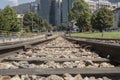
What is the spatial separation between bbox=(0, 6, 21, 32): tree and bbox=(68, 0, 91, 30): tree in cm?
2655

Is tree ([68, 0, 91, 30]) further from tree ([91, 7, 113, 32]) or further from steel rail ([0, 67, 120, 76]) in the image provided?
steel rail ([0, 67, 120, 76])

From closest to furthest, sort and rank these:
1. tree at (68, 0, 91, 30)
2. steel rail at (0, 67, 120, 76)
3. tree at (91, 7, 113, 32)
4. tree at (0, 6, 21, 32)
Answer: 1. steel rail at (0, 67, 120, 76)
2. tree at (0, 6, 21, 32)
3. tree at (91, 7, 113, 32)
4. tree at (68, 0, 91, 30)

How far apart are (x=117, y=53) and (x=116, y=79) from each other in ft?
8.89

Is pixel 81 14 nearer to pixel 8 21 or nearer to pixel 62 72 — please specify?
pixel 8 21

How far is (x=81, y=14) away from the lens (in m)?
110

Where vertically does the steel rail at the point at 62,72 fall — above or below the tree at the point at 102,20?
above

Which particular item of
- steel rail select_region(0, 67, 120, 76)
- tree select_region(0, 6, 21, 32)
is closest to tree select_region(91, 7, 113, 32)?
tree select_region(0, 6, 21, 32)

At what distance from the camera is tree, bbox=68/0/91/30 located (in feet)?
359

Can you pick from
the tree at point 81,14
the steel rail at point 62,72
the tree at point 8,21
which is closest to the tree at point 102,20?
the tree at point 81,14

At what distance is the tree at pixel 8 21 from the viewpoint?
7431 centimetres

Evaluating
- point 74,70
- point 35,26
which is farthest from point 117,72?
point 35,26

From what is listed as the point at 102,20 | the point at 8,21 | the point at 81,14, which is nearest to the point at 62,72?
the point at 8,21

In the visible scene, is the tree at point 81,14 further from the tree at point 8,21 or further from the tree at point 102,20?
the tree at point 8,21

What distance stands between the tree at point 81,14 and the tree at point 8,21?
87.1 ft
